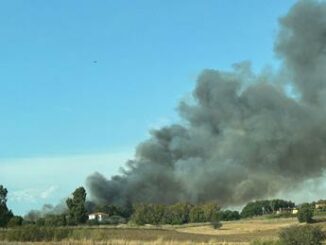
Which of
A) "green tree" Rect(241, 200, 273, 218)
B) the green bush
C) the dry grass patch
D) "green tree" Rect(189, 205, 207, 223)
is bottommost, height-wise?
the green bush

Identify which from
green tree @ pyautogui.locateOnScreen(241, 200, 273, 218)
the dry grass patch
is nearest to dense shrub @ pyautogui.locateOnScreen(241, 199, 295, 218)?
green tree @ pyautogui.locateOnScreen(241, 200, 273, 218)

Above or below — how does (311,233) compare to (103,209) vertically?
below

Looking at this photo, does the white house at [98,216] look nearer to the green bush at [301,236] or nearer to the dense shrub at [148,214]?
the dense shrub at [148,214]

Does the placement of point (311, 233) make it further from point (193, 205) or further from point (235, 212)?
point (235, 212)

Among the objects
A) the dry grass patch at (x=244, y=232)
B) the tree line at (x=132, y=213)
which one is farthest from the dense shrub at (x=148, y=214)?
the dry grass patch at (x=244, y=232)

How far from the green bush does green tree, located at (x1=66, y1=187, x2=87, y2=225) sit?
6706 centimetres

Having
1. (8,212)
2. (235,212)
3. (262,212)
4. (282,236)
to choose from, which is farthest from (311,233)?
(262,212)

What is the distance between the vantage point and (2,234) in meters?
62.9

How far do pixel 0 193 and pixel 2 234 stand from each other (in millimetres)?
44165

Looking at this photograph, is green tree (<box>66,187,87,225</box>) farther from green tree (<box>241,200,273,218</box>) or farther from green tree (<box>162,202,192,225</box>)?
green tree (<box>241,200,273,218</box>)

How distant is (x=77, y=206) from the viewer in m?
111

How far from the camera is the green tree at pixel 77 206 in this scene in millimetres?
109312

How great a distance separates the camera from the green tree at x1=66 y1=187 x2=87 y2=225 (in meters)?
109

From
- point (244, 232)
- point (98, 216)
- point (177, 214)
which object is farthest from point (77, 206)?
point (244, 232)
